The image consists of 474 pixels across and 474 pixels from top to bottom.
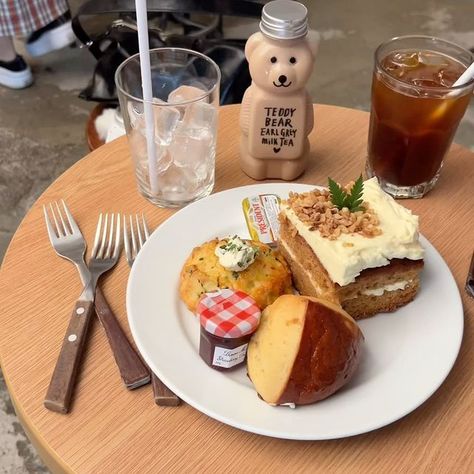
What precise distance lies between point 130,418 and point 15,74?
222cm

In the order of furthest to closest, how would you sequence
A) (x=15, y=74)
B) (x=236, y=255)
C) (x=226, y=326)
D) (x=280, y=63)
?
1. (x=15, y=74)
2. (x=280, y=63)
3. (x=236, y=255)
4. (x=226, y=326)

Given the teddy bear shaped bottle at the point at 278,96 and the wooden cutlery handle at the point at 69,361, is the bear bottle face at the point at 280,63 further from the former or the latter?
the wooden cutlery handle at the point at 69,361

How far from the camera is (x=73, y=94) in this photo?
265 cm

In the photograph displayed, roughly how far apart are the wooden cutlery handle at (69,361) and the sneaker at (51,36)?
83.6 inches

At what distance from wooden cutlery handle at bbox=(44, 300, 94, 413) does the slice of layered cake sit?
1.07 ft

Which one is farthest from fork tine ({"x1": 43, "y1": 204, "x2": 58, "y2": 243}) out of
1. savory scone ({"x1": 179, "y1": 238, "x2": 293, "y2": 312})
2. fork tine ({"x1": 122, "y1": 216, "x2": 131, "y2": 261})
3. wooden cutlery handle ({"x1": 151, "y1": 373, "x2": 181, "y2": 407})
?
wooden cutlery handle ({"x1": 151, "y1": 373, "x2": 181, "y2": 407})

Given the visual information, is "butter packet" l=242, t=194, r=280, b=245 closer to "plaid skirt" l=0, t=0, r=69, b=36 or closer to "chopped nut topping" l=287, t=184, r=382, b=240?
"chopped nut topping" l=287, t=184, r=382, b=240

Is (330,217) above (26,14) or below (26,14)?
above

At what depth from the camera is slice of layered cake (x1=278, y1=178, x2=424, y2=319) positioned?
849 millimetres

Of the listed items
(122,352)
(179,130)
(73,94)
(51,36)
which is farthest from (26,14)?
(122,352)

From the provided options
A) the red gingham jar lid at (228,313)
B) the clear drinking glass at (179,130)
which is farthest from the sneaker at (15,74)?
the red gingham jar lid at (228,313)

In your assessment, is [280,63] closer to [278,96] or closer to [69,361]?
[278,96]

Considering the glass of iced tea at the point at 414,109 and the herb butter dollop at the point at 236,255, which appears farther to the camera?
the glass of iced tea at the point at 414,109

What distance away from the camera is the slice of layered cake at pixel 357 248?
0.85 metres
